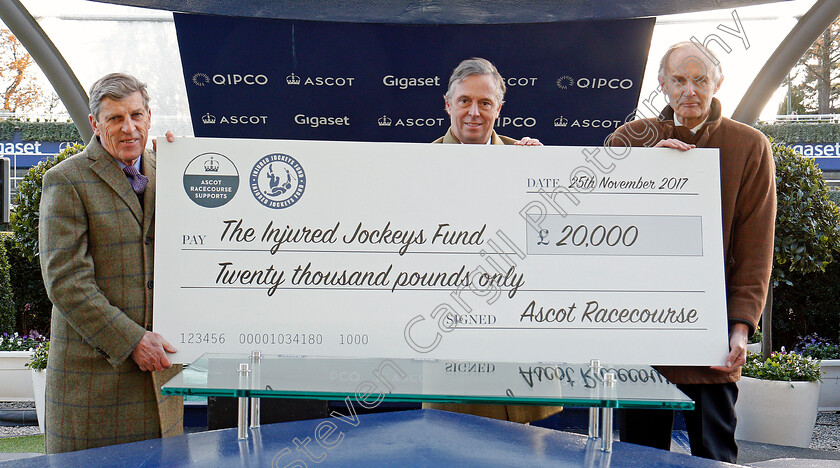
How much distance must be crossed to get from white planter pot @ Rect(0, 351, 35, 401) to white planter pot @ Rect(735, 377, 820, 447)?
6.42 metres

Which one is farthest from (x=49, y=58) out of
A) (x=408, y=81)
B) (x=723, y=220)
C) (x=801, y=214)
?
(x=801, y=214)

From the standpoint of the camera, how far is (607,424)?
1.45m

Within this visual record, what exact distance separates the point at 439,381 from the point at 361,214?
2.40 ft

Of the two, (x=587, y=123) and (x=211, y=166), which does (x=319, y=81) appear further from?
(x=211, y=166)

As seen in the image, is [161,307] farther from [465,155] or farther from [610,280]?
[610,280]

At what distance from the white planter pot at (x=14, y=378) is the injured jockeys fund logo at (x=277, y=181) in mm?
5619

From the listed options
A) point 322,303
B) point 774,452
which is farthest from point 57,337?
point 774,452

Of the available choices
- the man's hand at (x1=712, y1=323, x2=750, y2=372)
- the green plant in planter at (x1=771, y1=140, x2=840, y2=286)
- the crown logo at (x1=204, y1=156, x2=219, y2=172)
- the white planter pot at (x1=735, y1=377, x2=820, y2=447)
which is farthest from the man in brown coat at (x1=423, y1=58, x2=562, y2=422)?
the green plant in planter at (x1=771, y1=140, x2=840, y2=286)

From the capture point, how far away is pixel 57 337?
2301 millimetres

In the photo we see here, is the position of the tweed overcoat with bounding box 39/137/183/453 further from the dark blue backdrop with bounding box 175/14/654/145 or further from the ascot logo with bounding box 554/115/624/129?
the ascot logo with bounding box 554/115/624/129

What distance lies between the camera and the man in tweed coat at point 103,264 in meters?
2.22

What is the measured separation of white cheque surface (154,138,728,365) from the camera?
203 centimetres

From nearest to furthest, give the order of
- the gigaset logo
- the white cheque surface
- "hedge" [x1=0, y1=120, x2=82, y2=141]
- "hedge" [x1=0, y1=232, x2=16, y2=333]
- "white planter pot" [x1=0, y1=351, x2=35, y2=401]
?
the white cheque surface
the gigaset logo
"white planter pot" [x1=0, y1=351, x2=35, y2=401]
"hedge" [x1=0, y1=232, x2=16, y2=333]
"hedge" [x1=0, y1=120, x2=82, y2=141]

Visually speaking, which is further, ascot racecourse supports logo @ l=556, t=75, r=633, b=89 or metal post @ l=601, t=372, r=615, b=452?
ascot racecourse supports logo @ l=556, t=75, r=633, b=89
